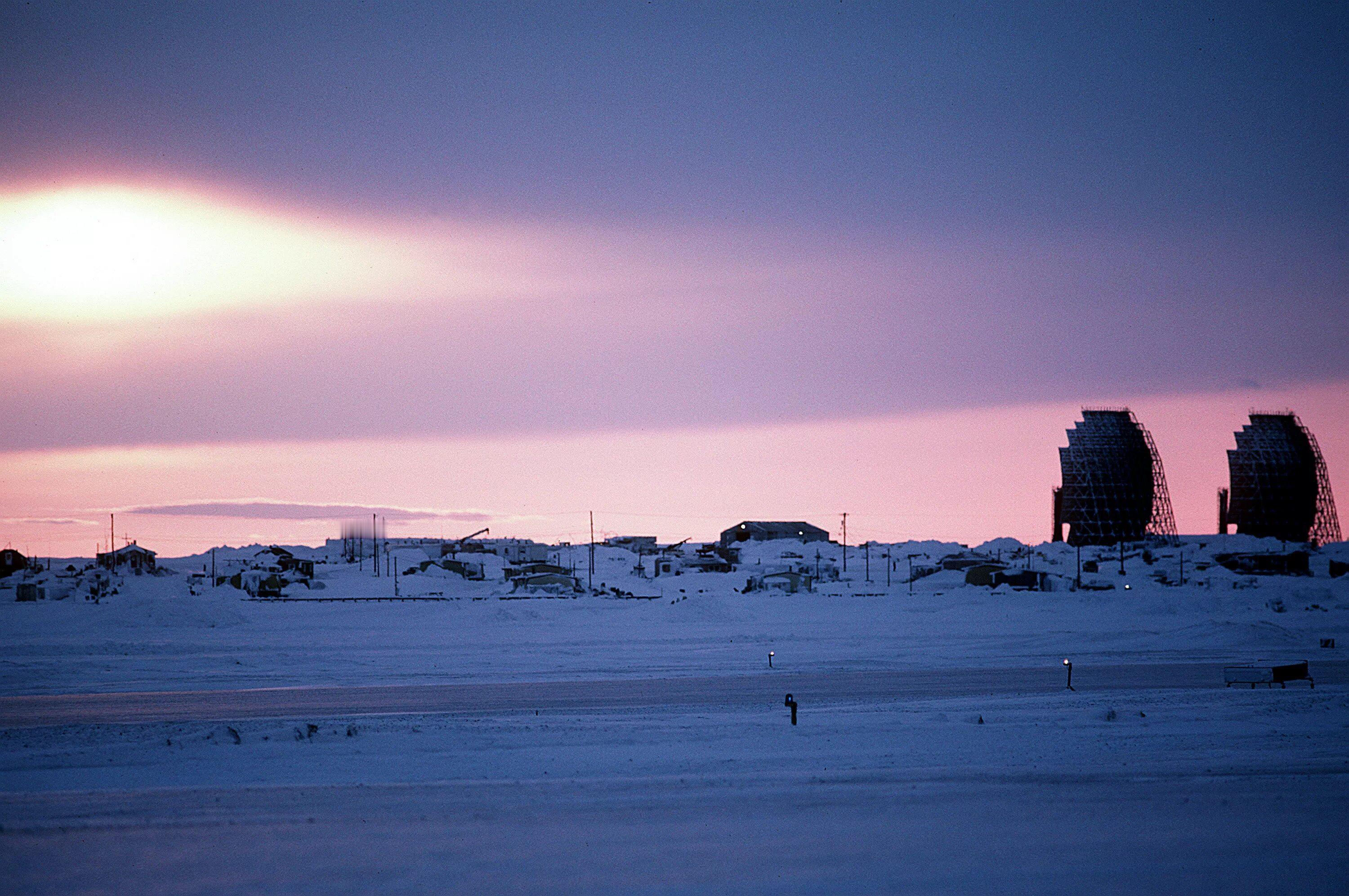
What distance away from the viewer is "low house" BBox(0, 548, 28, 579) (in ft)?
344

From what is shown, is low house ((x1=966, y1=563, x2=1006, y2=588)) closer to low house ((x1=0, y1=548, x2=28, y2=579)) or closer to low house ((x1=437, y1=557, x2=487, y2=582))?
low house ((x1=437, y1=557, x2=487, y2=582))

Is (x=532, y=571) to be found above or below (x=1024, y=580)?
above

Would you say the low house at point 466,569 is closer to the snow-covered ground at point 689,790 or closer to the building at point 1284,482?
the snow-covered ground at point 689,790

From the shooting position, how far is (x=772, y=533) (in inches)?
5379

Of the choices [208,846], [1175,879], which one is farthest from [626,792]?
[1175,879]

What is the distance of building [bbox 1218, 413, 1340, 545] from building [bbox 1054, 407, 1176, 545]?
59.2 feet

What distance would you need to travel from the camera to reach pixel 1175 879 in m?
13.8

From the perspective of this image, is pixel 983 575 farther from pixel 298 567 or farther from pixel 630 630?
pixel 298 567

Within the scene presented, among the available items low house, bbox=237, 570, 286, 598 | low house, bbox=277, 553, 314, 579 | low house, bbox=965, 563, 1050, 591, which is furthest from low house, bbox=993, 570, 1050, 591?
low house, bbox=277, 553, 314, 579

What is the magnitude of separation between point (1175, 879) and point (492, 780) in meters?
10.4

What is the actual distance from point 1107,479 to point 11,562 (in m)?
107

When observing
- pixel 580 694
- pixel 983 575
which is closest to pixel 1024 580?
pixel 983 575

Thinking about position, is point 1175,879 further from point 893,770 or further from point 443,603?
point 443,603

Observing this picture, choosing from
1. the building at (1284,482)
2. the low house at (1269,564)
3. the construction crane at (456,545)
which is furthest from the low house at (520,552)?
the building at (1284,482)
